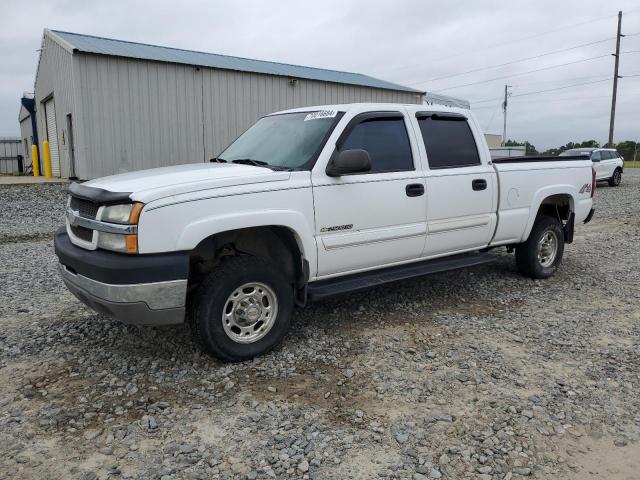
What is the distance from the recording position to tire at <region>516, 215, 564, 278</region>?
6.17 metres

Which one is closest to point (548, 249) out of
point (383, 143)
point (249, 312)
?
point (383, 143)

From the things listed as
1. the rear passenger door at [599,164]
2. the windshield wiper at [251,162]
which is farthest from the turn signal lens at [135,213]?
the rear passenger door at [599,164]

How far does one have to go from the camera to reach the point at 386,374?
3760 mm

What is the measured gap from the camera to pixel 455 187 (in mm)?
5062

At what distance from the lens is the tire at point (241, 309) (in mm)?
3678

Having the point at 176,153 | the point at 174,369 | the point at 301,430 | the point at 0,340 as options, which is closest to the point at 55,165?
the point at 176,153

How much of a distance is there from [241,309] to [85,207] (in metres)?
1.36

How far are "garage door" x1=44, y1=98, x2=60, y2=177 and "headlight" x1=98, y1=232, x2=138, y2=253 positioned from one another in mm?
15959

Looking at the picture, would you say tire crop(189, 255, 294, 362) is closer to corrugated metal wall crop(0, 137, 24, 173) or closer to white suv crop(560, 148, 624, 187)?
white suv crop(560, 148, 624, 187)

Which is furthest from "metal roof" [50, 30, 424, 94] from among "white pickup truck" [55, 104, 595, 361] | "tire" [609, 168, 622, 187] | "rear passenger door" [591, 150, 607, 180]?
"white pickup truck" [55, 104, 595, 361]

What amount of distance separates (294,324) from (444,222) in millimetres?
1754

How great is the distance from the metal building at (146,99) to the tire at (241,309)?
38.2 feet

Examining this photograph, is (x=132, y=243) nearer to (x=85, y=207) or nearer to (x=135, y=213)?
(x=135, y=213)

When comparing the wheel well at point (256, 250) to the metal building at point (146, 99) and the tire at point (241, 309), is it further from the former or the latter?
the metal building at point (146, 99)
